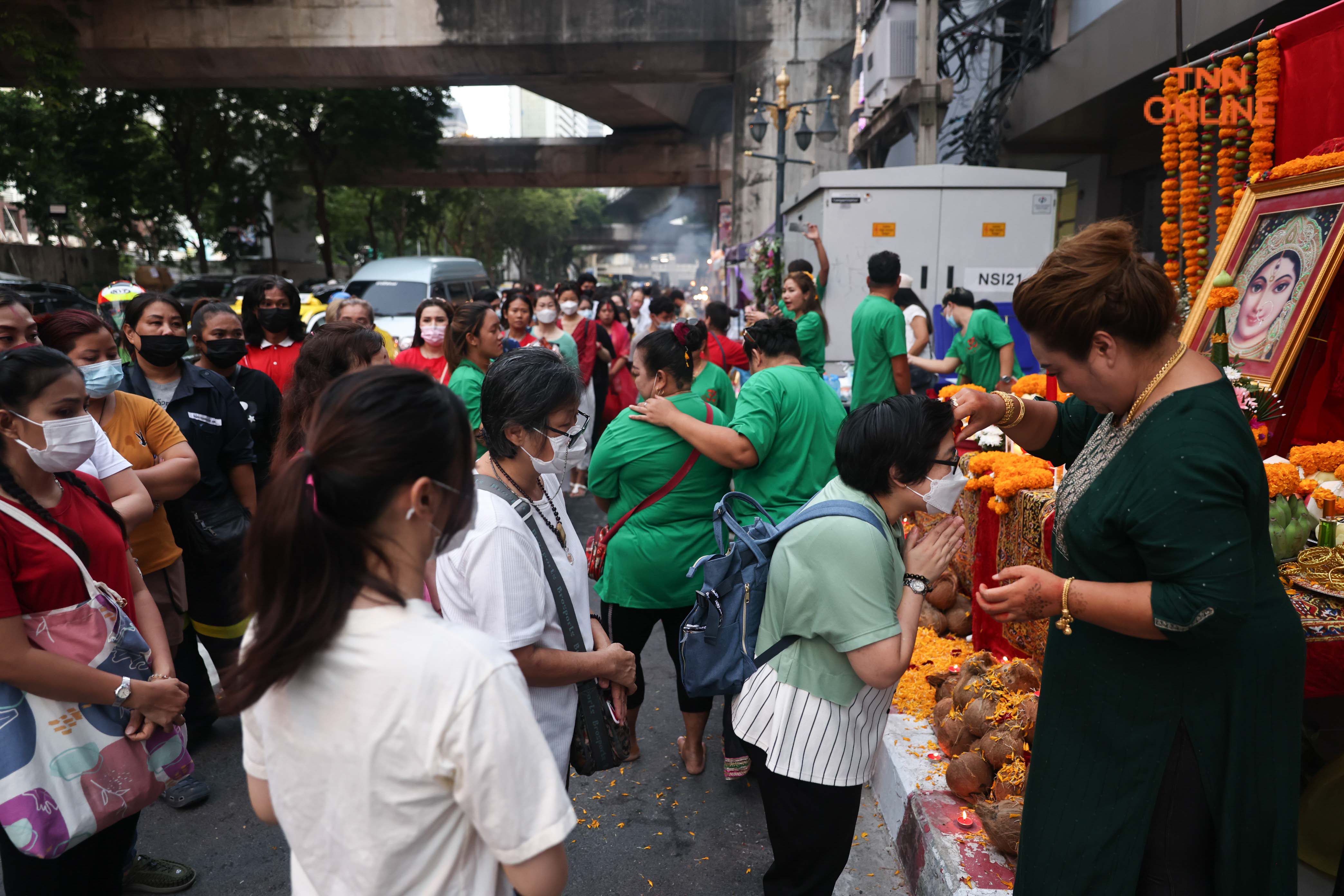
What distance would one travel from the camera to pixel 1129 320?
6.09 feet

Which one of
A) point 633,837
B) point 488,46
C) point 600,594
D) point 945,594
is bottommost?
point 633,837

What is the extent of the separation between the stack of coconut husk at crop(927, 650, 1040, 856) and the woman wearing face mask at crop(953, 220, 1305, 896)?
2.78 feet

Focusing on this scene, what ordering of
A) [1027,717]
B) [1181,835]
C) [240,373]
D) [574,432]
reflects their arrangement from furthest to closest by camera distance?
[240,373] < [1027,717] < [574,432] < [1181,835]

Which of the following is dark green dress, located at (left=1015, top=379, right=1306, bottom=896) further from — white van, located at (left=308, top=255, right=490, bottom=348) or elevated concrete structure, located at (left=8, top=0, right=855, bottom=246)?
elevated concrete structure, located at (left=8, top=0, right=855, bottom=246)

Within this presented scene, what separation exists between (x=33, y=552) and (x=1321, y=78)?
5796 millimetres

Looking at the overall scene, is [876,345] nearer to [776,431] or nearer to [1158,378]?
[776,431]

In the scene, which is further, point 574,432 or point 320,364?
point 320,364

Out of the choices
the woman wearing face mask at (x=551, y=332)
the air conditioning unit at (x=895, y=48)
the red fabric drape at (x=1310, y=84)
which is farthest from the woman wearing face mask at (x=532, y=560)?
the air conditioning unit at (x=895, y=48)

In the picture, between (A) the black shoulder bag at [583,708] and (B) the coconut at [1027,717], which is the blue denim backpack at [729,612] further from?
(B) the coconut at [1027,717]

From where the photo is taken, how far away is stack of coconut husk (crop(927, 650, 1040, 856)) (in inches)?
113

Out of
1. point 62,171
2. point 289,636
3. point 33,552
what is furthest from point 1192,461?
point 62,171

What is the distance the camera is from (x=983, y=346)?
7.20 meters

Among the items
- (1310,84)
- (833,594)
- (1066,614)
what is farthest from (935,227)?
(1066,614)

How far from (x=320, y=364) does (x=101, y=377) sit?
32.2 inches
